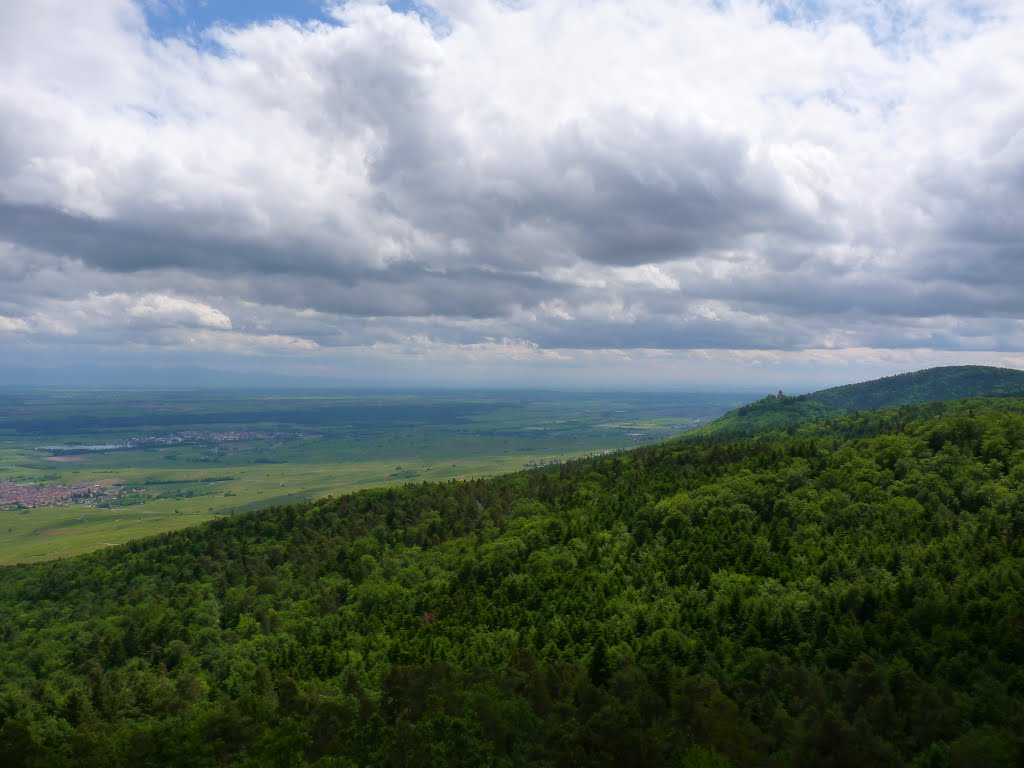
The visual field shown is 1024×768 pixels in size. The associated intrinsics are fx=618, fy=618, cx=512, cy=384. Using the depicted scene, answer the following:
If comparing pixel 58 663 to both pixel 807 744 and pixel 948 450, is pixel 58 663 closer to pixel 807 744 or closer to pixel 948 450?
pixel 807 744

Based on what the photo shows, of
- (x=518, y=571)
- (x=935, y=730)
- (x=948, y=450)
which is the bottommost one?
(x=518, y=571)

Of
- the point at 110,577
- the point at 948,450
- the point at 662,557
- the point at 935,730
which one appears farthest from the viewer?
the point at 110,577

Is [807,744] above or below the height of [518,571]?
above

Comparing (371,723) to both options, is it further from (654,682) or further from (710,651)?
(710,651)

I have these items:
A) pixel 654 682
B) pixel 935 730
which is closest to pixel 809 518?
pixel 654 682

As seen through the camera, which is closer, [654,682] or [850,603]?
[654,682]

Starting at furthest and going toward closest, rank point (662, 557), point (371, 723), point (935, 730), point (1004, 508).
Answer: point (662, 557) → point (1004, 508) → point (371, 723) → point (935, 730)
